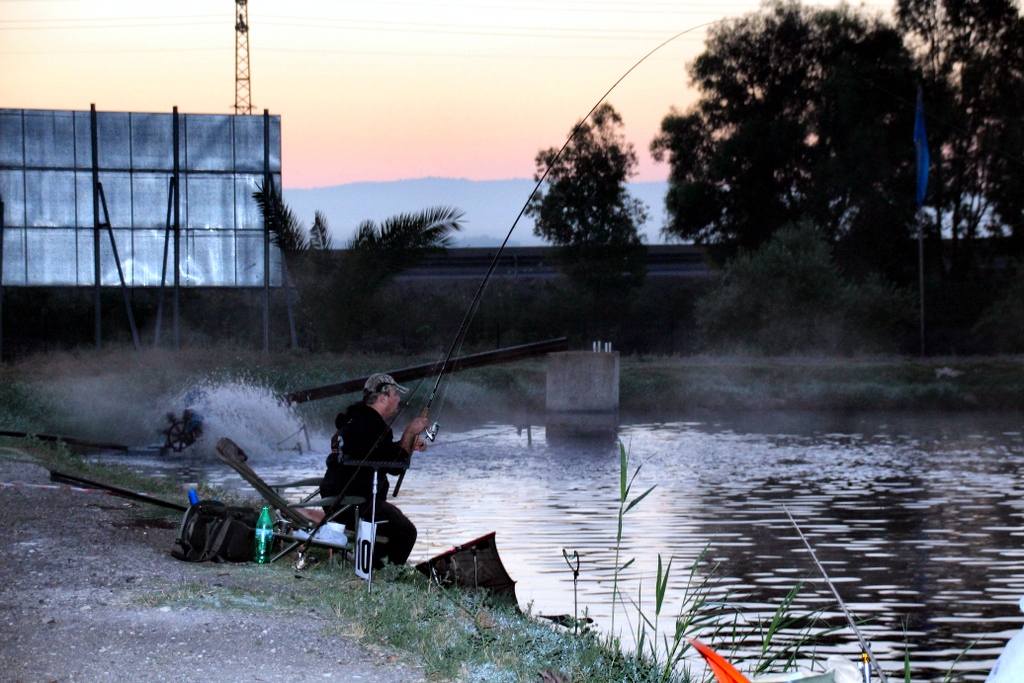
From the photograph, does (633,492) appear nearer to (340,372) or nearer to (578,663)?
(578,663)

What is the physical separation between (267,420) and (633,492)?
7087mm

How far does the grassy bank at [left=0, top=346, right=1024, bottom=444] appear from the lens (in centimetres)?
2395

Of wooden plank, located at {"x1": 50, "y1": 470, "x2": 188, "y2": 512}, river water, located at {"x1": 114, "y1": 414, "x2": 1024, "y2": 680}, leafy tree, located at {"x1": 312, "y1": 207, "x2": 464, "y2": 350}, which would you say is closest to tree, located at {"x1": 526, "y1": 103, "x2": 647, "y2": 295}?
leafy tree, located at {"x1": 312, "y1": 207, "x2": 464, "y2": 350}

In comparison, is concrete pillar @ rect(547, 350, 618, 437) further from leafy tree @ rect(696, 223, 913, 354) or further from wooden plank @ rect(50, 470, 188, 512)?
leafy tree @ rect(696, 223, 913, 354)

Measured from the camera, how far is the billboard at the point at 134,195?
3108cm

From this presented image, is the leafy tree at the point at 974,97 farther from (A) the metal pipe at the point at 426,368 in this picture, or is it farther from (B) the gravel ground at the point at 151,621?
(B) the gravel ground at the point at 151,621

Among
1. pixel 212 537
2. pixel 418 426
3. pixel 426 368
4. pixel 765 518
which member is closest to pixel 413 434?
pixel 418 426

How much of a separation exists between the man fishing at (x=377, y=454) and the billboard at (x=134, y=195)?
23248 millimetres

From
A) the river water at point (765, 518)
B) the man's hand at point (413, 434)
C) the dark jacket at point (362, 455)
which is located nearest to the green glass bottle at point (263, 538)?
the dark jacket at point (362, 455)

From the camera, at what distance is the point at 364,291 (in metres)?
30.5

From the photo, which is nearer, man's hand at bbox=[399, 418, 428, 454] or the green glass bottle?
man's hand at bbox=[399, 418, 428, 454]

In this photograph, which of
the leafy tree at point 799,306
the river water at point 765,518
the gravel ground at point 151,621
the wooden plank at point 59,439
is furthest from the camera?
the leafy tree at point 799,306

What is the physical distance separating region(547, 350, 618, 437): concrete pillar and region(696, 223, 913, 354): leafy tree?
52.6ft

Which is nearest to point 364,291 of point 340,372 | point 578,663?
point 340,372
